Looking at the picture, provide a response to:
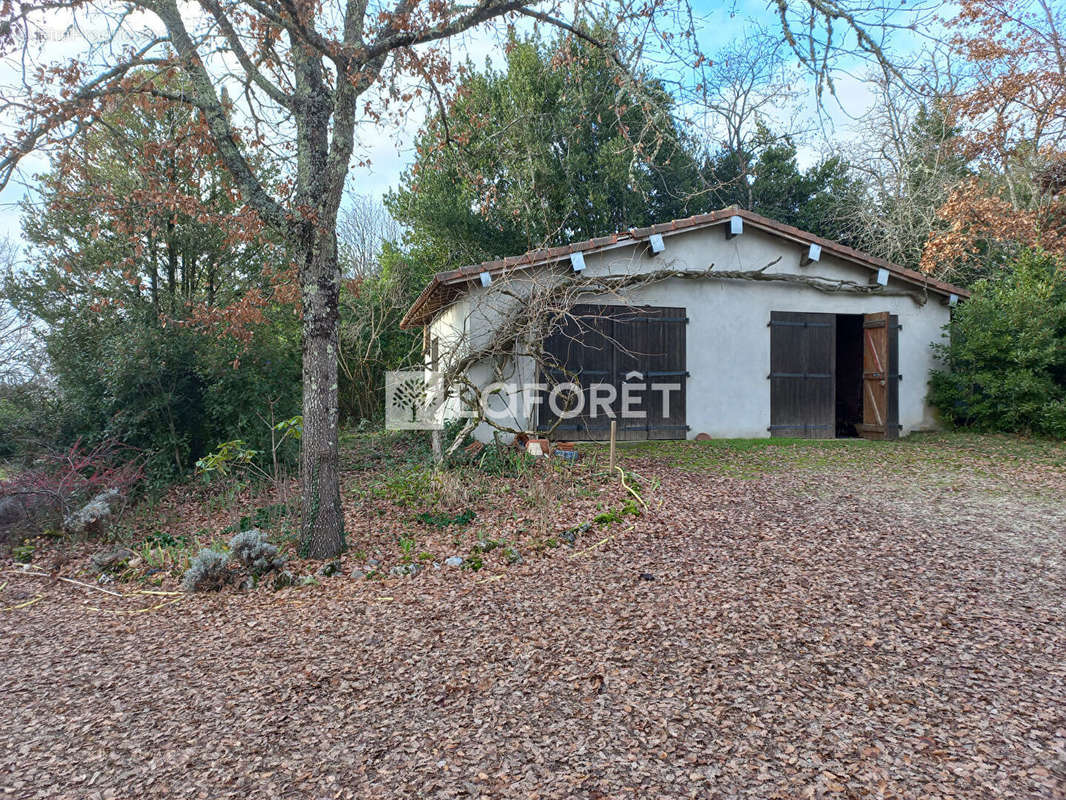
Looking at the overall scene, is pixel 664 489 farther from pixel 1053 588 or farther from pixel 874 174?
pixel 874 174

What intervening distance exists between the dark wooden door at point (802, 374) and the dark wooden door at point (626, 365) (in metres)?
1.60

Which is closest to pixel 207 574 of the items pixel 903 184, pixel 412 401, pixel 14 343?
pixel 412 401

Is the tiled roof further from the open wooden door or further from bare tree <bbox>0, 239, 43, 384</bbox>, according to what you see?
bare tree <bbox>0, 239, 43, 384</bbox>

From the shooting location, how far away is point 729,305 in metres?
9.31

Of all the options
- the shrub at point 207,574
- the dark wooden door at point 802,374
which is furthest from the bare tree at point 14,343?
the dark wooden door at point 802,374

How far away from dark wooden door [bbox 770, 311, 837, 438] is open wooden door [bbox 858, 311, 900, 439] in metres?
0.64

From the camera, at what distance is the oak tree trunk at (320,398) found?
4430 mm

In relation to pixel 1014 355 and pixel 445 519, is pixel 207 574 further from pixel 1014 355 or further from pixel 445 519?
pixel 1014 355

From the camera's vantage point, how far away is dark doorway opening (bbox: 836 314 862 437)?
452 inches

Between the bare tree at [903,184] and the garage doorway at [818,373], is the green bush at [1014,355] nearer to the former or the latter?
the garage doorway at [818,373]

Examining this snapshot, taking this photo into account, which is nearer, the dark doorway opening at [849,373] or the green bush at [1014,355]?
the green bush at [1014,355]

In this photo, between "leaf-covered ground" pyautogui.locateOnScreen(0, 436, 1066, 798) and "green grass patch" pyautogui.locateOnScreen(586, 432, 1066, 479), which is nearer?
"leaf-covered ground" pyautogui.locateOnScreen(0, 436, 1066, 798)

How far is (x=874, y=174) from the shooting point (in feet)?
51.9

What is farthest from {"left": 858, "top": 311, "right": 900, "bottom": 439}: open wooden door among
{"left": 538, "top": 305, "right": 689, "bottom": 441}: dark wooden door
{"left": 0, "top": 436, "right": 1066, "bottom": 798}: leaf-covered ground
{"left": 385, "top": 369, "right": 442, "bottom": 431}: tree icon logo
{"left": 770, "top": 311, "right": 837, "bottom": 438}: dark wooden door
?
{"left": 385, "top": 369, "right": 442, "bottom": 431}: tree icon logo
